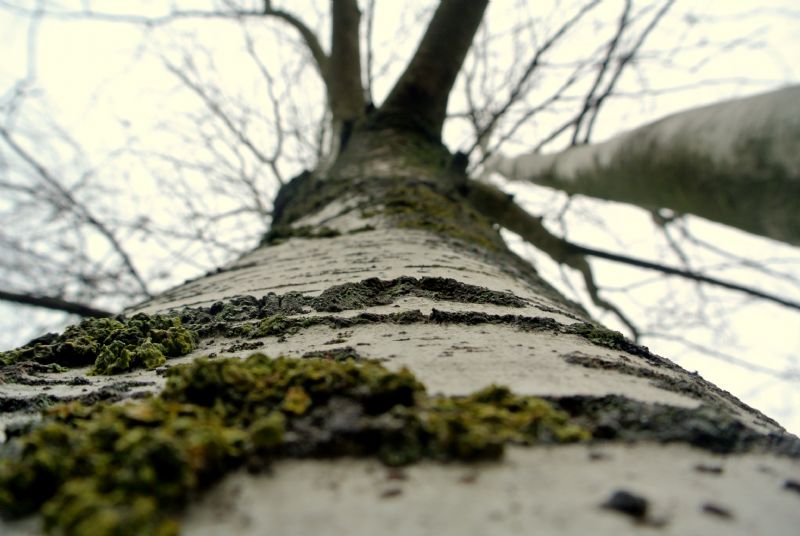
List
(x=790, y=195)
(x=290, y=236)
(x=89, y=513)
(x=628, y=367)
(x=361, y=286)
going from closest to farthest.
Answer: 1. (x=89, y=513)
2. (x=628, y=367)
3. (x=361, y=286)
4. (x=790, y=195)
5. (x=290, y=236)

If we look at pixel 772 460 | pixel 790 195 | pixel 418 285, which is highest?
pixel 790 195

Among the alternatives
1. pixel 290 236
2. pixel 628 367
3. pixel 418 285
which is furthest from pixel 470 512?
pixel 290 236

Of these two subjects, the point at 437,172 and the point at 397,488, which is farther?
the point at 437,172

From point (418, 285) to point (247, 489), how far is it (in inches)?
27.6

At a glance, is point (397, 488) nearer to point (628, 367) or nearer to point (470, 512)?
point (470, 512)

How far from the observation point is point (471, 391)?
2.12 feet

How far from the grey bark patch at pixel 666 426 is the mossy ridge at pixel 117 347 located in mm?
721

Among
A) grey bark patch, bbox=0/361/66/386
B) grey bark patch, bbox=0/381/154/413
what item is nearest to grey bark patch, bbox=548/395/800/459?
grey bark patch, bbox=0/381/154/413

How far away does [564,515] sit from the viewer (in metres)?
0.42

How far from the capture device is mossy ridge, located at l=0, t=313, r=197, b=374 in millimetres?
938

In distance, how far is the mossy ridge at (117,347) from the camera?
0.94 meters

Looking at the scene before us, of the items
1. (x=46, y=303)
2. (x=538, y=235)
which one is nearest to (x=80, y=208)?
(x=46, y=303)

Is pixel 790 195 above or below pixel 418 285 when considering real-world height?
above

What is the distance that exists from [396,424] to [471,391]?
15cm
